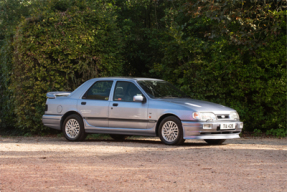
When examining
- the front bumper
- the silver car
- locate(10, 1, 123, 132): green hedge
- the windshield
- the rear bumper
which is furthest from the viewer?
locate(10, 1, 123, 132): green hedge

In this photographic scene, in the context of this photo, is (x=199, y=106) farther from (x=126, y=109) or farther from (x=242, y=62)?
(x=242, y=62)

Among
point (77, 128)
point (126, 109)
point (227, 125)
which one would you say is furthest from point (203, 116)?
point (77, 128)

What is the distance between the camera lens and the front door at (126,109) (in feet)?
35.2

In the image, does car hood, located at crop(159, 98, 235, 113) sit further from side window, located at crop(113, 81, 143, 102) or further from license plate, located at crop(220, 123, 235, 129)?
side window, located at crop(113, 81, 143, 102)

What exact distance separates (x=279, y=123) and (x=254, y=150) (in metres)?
4.55

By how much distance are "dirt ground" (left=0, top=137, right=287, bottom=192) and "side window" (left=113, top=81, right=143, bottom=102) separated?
5.18ft

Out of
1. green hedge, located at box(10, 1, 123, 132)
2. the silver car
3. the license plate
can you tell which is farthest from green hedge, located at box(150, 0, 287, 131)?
the license plate

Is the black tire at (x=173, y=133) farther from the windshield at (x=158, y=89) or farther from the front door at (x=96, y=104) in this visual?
the front door at (x=96, y=104)

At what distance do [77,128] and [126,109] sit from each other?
1.61 meters

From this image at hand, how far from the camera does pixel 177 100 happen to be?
10758mm

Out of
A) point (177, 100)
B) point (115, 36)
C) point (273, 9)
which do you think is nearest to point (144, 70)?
point (115, 36)

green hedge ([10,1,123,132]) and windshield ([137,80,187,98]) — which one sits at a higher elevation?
green hedge ([10,1,123,132])

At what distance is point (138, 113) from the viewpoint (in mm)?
10750

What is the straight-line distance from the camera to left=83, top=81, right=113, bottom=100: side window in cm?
1149
